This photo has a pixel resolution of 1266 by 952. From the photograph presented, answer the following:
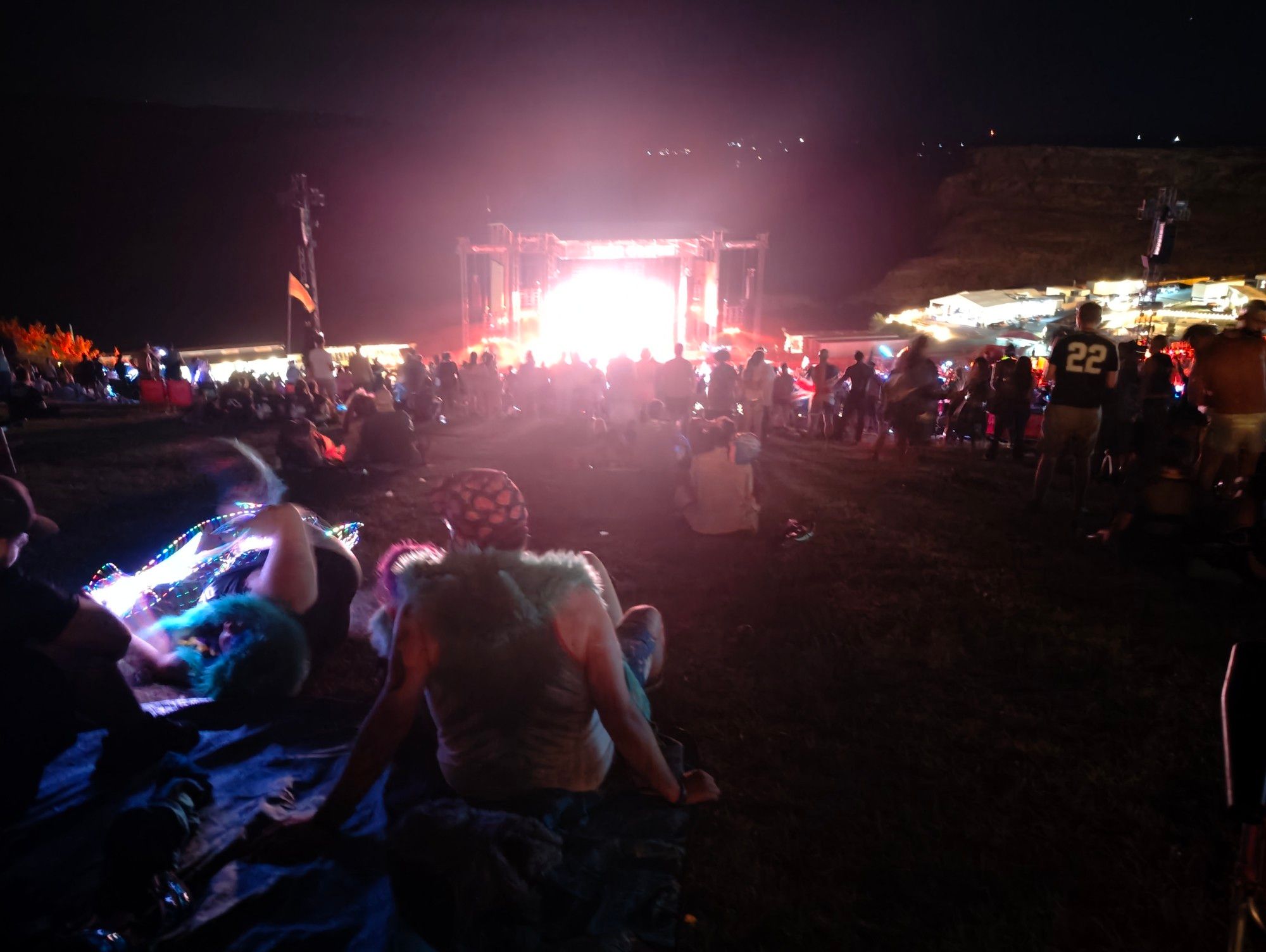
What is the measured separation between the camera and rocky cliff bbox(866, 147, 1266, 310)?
1214 inches

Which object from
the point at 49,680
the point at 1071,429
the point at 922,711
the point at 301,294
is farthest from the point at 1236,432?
the point at 301,294

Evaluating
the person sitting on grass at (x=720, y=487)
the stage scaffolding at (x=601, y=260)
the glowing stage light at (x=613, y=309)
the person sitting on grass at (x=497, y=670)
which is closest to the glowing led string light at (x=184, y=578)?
the person sitting on grass at (x=497, y=670)

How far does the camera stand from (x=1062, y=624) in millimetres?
4434

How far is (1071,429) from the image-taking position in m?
6.03

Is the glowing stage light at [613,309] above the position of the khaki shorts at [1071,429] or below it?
above

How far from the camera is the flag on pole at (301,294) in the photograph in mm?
14875

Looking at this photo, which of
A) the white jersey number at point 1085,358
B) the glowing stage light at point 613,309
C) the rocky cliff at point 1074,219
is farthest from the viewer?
the rocky cliff at point 1074,219

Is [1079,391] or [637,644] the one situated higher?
[1079,391]

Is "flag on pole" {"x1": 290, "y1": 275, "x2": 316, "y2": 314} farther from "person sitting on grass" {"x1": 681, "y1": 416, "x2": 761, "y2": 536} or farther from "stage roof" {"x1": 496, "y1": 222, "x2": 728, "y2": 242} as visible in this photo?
"person sitting on grass" {"x1": 681, "y1": 416, "x2": 761, "y2": 536}

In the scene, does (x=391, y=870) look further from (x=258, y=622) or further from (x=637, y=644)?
(x=258, y=622)

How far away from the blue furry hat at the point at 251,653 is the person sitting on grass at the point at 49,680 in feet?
1.63

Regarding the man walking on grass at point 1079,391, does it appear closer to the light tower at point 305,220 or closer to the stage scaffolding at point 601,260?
the light tower at point 305,220

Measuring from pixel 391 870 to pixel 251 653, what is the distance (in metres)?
1.82

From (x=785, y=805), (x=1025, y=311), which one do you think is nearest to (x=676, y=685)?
(x=785, y=805)
